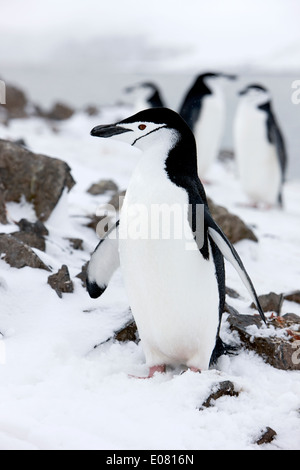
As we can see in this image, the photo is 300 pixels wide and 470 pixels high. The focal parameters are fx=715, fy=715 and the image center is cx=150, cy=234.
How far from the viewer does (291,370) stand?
8.73 feet

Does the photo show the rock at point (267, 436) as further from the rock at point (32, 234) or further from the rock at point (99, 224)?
the rock at point (99, 224)

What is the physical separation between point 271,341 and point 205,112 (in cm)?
582

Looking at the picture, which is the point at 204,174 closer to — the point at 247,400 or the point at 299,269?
the point at 299,269

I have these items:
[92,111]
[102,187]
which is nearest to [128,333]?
[102,187]

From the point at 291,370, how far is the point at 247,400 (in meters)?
0.38

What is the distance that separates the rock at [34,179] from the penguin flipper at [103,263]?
110 cm

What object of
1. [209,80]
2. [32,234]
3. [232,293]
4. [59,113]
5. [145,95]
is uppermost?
[59,113]

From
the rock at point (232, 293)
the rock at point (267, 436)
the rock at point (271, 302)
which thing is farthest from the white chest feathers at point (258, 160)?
the rock at point (267, 436)

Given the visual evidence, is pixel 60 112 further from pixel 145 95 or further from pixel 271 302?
pixel 271 302

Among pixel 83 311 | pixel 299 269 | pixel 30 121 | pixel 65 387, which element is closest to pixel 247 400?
pixel 65 387

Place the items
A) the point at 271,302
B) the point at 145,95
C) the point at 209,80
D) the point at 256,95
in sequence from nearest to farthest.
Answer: the point at 271,302
the point at 256,95
the point at 209,80
the point at 145,95

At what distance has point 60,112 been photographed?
1270 cm

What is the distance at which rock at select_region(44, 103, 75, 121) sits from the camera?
12604 mm
